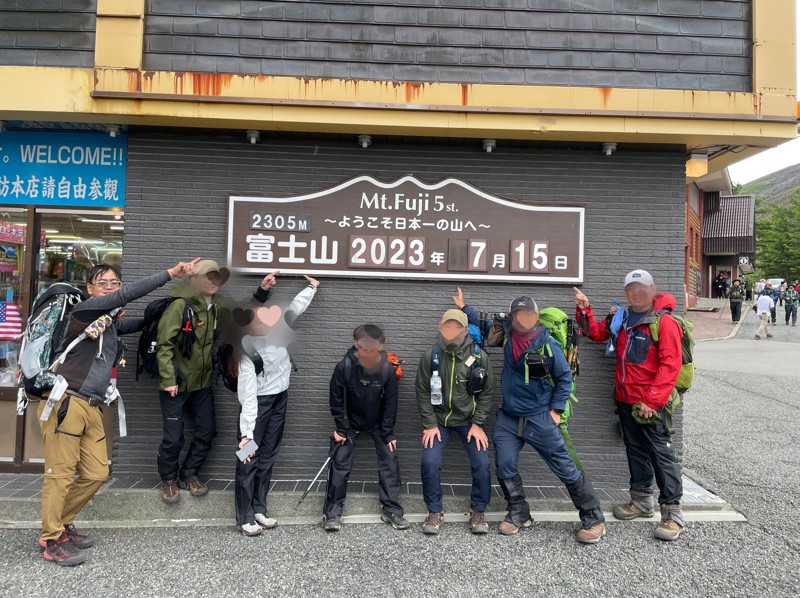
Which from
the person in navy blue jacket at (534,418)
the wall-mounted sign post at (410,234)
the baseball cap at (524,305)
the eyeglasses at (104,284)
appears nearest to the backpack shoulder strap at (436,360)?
the person in navy blue jacket at (534,418)

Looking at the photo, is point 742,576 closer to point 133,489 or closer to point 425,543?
point 425,543

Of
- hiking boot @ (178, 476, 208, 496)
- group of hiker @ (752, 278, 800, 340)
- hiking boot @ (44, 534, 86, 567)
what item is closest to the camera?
hiking boot @ (44, 534, 86, 567)

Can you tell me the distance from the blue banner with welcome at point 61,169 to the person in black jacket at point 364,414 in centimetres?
280

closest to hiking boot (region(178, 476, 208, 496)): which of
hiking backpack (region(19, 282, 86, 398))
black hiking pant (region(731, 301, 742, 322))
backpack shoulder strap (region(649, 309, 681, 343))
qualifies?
hiking backpack (region(19, 282, 86, 398))

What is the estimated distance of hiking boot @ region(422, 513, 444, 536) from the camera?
12.7ft

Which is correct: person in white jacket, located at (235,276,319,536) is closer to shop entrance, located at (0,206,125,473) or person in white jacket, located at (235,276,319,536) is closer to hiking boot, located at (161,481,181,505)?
hiking boot, located at (161,481,181,505)

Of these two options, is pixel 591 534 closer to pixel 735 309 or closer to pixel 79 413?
pixel 79 413

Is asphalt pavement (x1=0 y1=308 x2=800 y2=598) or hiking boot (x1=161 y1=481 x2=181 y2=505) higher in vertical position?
hiking boot (x1=161 y1=481 x2=181 y2=505)

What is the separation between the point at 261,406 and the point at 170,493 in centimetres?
110

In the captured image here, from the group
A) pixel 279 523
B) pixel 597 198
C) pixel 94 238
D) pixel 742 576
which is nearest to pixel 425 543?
pixel 279 523

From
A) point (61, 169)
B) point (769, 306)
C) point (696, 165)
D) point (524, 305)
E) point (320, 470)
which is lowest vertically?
point (320, 470)

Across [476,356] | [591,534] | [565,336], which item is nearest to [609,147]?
[565,336]

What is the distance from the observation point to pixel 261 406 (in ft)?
13.1

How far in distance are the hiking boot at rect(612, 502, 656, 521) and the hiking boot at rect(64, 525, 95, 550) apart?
4.10 metres
